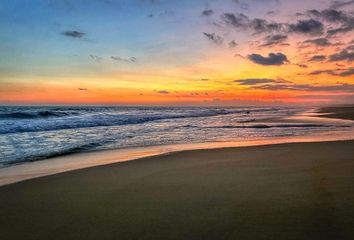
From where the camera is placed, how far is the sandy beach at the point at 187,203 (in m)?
3.34

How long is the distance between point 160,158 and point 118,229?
5.11 metres

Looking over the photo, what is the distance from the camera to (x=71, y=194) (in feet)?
16.1

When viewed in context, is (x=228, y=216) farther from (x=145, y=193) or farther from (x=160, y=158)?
(x=160, y=158)

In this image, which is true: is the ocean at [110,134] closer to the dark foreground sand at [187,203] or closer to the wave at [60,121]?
the wave at [60,121]

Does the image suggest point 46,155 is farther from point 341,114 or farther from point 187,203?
point 341,114

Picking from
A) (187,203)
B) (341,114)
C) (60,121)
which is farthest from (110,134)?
(341,114)

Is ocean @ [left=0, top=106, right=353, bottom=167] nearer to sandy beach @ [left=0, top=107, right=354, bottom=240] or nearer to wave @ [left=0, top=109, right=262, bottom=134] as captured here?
wave @ [left=0, top=109, right=262, bottom=134]

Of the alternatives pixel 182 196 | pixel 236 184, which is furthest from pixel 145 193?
pixel 236 184

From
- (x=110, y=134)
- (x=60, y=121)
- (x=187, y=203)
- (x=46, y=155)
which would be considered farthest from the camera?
(x=60, y=121)

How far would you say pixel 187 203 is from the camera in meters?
4.25

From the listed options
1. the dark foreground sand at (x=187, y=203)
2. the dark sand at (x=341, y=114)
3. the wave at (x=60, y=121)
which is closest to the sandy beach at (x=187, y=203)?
the dark foreground sand at (x=187, y=203)

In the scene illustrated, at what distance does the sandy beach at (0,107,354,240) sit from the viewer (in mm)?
3344

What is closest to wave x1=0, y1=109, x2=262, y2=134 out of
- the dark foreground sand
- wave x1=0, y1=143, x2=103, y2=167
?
wave x1=0, y1=143, x2=103, y2=167

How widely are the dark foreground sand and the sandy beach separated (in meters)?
0.01
